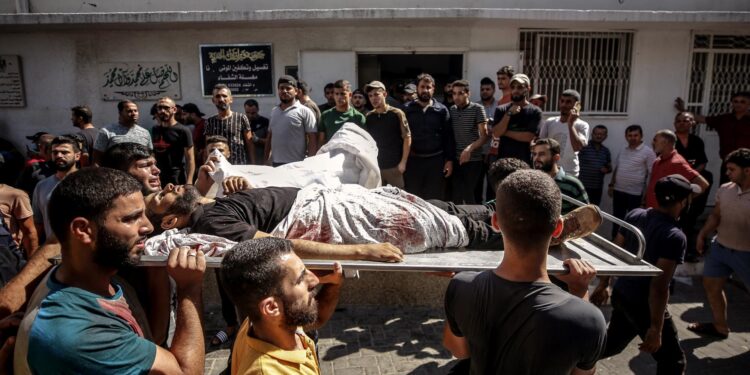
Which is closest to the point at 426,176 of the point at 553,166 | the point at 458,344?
the point at 553,166

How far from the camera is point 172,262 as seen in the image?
169 centimetres

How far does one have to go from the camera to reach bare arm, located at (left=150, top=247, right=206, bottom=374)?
4.96ft

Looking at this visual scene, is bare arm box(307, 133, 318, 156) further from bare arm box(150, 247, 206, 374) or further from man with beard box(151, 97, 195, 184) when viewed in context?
bare arm box(150, 247, 206, 374)

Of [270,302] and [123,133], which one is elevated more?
[123,133]

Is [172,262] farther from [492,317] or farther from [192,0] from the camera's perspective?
[192,0]

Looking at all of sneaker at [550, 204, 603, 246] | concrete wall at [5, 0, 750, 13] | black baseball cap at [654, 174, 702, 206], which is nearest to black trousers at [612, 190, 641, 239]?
black baseball cap at [654, 174, 702, 206]

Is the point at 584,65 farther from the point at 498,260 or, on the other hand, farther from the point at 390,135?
the point at 498,260

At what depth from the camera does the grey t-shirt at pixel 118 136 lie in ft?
15.8

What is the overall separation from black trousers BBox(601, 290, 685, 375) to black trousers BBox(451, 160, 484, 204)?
2.71m

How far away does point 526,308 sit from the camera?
1521 millimetres

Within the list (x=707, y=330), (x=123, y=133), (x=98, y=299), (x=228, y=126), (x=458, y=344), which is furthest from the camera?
(x=228, y=126)

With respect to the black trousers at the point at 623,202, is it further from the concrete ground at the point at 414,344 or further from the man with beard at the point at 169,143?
the man with beard at the point at 169,143

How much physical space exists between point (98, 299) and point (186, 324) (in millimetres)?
283

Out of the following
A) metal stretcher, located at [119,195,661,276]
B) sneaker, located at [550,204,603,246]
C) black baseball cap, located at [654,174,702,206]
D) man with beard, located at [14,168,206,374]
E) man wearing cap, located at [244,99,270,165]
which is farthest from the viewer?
man wearing cap, located at [244,99,270,165]
